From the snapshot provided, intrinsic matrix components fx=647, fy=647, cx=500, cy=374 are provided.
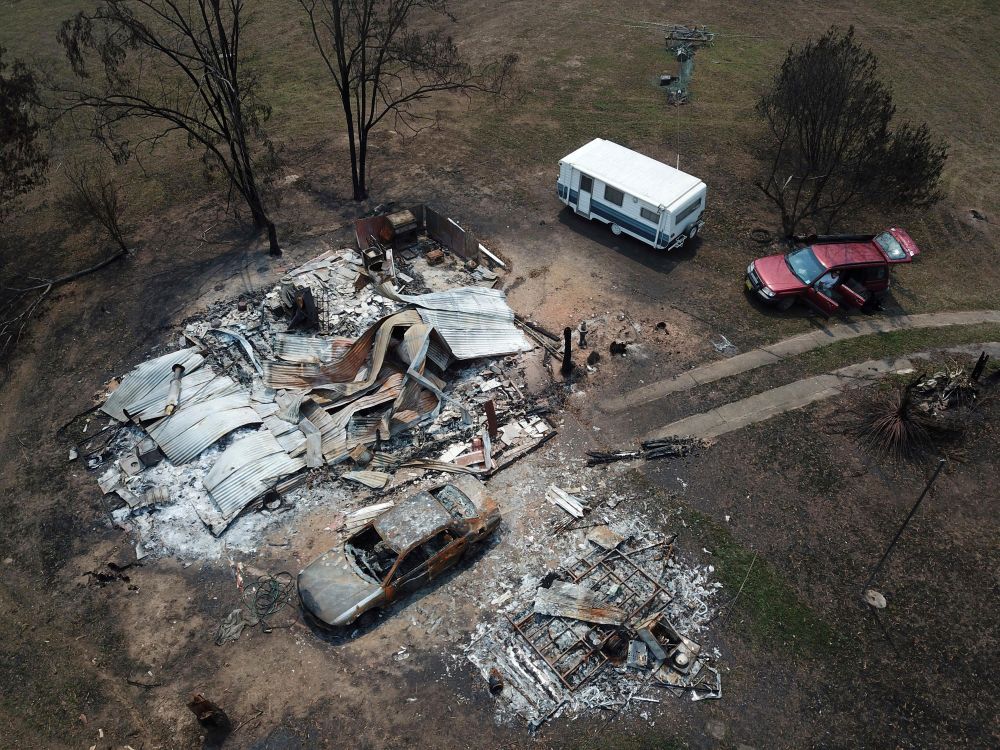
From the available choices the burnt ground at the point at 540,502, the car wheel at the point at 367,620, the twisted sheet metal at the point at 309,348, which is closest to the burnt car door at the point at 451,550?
the burnt ground at the point at 540,502

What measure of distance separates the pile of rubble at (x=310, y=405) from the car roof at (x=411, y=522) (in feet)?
6.30

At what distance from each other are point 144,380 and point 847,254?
2294 cm

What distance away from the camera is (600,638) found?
1414 centimetres

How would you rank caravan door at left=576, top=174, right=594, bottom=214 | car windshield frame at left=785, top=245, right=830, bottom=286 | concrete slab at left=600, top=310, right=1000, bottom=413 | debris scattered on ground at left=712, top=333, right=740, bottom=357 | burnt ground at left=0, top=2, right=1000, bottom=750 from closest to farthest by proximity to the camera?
1. burnt ground at left=0, top=2, right=1000, bottom=750
2. concrete slab at left=600, top=310, right=1000, bottom=413
3. debris scattered on ground at left=712, top=333, right=740, bottom=357
4. car windshield frame at left=785, top=245, right=830, bottom=286
5. caravan door at left=576, top=174, right=594, bottom=214

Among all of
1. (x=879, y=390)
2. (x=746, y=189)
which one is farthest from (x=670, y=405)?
(x=746, y=189)

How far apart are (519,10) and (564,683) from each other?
40.8 metres

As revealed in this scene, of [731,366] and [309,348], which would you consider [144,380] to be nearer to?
[309,348]

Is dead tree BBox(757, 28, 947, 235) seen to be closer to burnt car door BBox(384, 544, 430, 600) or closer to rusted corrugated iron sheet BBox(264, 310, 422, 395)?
rusted corrugated iron sheet BBox(264, 310, 422, 395)

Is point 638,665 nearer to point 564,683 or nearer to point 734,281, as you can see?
point 564,683

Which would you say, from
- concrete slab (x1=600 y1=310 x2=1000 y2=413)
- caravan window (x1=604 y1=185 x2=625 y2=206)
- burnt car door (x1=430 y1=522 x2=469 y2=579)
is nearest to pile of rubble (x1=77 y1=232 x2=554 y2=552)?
burnt car door (x1=430 y1=522 x2=469 y2=579)

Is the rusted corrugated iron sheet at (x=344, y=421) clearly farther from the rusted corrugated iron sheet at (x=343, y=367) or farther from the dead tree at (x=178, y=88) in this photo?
the dead tree at (x=178, y=88)

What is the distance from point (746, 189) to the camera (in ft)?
91.4

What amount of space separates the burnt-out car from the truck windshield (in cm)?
1398

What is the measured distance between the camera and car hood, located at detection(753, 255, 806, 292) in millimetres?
21953
